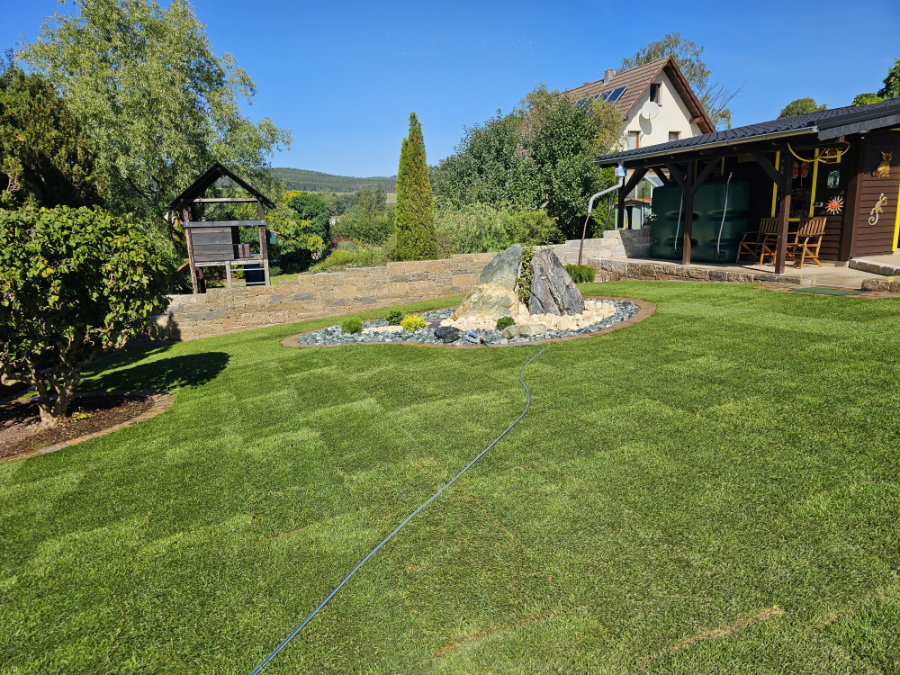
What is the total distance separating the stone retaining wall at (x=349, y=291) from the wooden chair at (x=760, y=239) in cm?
195

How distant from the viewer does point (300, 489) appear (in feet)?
13.5

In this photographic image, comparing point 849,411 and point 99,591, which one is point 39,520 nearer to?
point 99,591

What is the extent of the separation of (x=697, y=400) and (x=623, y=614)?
2.99 metres

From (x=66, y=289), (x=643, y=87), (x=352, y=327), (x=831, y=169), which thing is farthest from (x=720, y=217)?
(x=643, y=87)

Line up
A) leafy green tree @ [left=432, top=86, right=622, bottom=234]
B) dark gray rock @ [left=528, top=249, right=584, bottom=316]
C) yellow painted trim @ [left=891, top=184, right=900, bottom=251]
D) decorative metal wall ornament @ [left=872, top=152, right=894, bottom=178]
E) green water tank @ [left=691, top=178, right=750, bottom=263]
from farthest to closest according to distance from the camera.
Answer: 1. leafy green tree @ [left=432, top=86, right=622, bottom=234]
2. green water tank @ [left=691, top=178, right=750, bottom=263]
3. yellow painted trim @ [left=891, top=184, right=900, bottom=251]
4. decorative metal wall ornament @ [left=872, top=152, right=894, bottom=178]
5. dark gray rock @ [left=528, top=249, right=584, bottom=316]

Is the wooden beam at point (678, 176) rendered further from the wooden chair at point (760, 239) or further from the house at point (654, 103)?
the house at point (654, 103)

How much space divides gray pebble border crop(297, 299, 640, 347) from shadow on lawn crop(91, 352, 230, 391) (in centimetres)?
169

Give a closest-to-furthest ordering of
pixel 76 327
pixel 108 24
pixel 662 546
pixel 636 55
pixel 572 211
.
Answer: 1. pixel 662 546
2. pixel 76 327
3. pixel 108 24
4. pixel 572 211
5. pixel 636 55

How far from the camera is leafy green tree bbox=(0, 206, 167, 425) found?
530 cm

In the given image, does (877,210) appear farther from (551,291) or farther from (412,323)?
(412,323)

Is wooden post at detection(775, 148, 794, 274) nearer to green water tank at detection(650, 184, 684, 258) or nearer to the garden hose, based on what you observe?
green water tank at detection(650, 184, 684, 258)

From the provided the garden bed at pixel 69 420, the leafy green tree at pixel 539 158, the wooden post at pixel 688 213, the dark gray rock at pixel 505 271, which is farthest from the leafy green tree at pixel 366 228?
the garden bed at pixel 69 420

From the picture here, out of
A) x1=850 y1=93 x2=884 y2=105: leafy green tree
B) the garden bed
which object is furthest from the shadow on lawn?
x1=850 y1=93 x2=884 y2=105: leafy green tree

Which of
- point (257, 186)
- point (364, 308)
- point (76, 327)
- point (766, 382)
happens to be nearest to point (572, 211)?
point (364, 308)
